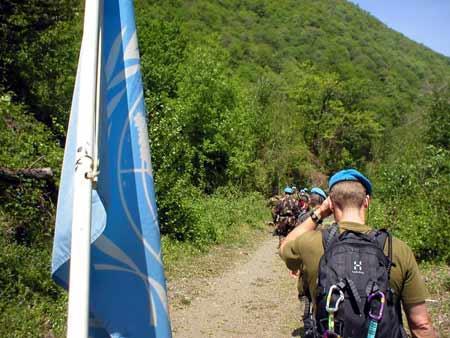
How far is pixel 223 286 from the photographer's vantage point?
10094mm

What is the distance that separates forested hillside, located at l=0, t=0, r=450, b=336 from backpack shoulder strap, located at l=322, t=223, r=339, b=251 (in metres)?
4.31

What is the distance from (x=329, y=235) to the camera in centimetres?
247

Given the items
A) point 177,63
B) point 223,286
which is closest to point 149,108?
point 223,286

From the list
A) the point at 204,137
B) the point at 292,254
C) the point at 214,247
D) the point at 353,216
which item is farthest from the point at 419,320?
the point at 204,137

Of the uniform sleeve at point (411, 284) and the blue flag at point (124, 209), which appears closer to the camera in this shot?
the blue flag at point (124, 209)

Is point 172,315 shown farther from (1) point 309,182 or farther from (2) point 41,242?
(1) point 309,182

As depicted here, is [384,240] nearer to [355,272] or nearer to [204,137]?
[355,272]

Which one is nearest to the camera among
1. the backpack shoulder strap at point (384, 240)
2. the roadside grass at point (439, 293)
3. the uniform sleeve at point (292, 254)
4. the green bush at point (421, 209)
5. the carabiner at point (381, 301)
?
the carabiner at point (381, 301)

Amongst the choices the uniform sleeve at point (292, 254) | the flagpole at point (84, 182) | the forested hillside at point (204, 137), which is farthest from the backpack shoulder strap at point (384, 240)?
the forested hillside at point (204, 137)

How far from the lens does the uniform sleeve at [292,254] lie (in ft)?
8.53

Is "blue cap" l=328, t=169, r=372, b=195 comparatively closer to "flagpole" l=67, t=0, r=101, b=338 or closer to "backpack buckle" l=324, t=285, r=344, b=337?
"backpack buckle" l=324, t=285, r=344, b=337

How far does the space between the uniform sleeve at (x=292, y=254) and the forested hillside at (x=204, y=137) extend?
4.11 meters

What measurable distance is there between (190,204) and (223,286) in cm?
411

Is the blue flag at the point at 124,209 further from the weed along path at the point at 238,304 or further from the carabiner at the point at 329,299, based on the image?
the weed along path at the point at 238,304
